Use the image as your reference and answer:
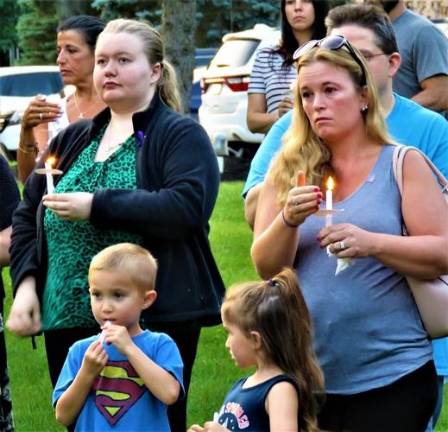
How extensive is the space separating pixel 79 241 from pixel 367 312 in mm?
1377

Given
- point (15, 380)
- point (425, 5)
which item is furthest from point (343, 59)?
point (425, 5)

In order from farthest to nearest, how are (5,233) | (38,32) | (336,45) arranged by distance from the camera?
1. (38,32)
2. (5,233)
3. (336,45)

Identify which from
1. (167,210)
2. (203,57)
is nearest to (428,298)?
(167,210)

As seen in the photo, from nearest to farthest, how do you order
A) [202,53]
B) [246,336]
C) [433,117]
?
[246,336]
[433,117]
[202,53]

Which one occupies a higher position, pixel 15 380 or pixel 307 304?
pixel 307 304

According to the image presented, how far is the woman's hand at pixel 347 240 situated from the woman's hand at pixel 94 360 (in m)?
0.82

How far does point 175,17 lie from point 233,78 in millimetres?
4378

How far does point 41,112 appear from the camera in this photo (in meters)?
6.61

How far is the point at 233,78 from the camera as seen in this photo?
2100 cm

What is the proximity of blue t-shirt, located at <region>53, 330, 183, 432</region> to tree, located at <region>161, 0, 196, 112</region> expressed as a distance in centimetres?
1214

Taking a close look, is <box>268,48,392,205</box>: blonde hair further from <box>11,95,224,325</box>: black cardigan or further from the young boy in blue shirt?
<box>11,95,224,325</box>: black cardigan

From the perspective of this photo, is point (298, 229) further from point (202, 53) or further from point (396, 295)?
point (202, 53)

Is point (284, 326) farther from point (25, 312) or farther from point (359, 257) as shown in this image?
point (25, 312)

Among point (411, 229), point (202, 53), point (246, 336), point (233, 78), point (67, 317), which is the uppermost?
point (411, 229)
